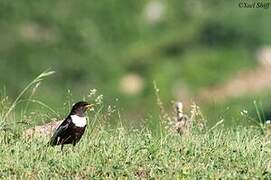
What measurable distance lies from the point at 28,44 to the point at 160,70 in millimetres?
3283

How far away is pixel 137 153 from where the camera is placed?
24.1ft

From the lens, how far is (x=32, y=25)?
84.9ft

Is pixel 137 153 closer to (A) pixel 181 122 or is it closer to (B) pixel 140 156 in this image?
(B) pixel 140 156

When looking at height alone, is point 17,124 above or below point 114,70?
below

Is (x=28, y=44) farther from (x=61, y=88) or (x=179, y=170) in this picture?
(x=179, y=170)

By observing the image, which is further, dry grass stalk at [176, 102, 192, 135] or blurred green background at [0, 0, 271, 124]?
blurred green background at [0, 0, 271, 124]

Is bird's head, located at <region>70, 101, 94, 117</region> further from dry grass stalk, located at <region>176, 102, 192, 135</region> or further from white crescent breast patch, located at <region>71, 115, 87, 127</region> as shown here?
dry grass stalk, located at <region>176, 102, 192, 135</region>

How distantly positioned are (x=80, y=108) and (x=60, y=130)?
298 millimetres

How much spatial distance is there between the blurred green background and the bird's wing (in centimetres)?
1463

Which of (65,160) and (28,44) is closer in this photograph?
(65,160)

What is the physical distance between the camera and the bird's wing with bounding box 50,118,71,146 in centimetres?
778

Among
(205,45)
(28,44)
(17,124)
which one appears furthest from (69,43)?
(17,124)

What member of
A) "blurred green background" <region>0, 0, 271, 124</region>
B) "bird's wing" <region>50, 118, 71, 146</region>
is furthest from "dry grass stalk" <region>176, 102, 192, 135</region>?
"blurred green background" <region>0, 0, 271, 124</region>

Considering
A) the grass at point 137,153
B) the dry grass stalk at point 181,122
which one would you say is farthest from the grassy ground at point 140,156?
the dry grass stalk at point 181,122
